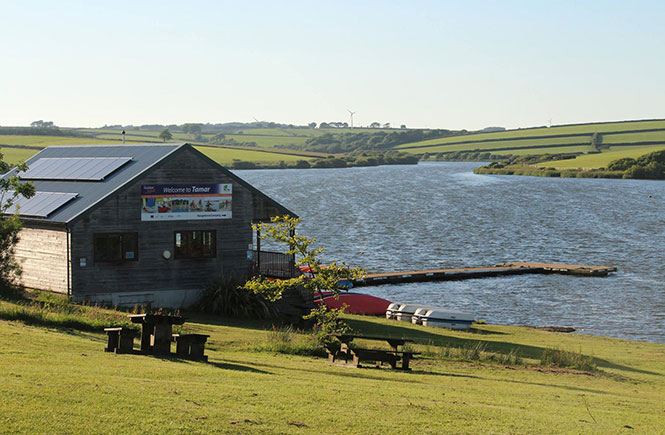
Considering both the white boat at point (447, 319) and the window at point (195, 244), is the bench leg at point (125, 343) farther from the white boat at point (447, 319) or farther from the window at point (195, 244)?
the white boat at point (447, 319)

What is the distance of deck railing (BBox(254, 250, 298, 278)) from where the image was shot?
37.0 metres

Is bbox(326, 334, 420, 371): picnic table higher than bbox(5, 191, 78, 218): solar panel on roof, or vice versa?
bbox(5, 191, 78, 218): solar panel on roof

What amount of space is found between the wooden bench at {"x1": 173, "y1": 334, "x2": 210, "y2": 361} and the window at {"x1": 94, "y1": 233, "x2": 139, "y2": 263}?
46.8ft

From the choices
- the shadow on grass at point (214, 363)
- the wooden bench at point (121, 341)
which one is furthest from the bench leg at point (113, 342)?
the shadow on grass at point (214, 363)

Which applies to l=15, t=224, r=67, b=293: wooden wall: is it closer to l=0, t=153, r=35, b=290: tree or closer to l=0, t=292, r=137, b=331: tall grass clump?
l=0, t=153, r=35, b=290: tree

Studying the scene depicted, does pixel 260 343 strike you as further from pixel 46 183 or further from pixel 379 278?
pixel 379 278

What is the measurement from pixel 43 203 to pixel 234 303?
9340 mm

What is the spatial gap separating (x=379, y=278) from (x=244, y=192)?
21.9m

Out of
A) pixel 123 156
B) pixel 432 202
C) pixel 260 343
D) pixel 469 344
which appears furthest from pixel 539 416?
pixel 432 202

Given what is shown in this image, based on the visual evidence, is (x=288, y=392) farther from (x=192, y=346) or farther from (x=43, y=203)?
(x=43, y=203)

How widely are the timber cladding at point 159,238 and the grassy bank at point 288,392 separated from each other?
8623 mm

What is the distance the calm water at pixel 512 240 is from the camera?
47531 mm

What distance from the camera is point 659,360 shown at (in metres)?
29.8

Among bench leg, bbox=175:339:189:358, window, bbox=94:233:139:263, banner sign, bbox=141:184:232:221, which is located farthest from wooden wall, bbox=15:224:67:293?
bench leg, bbox=175:339:189:358
